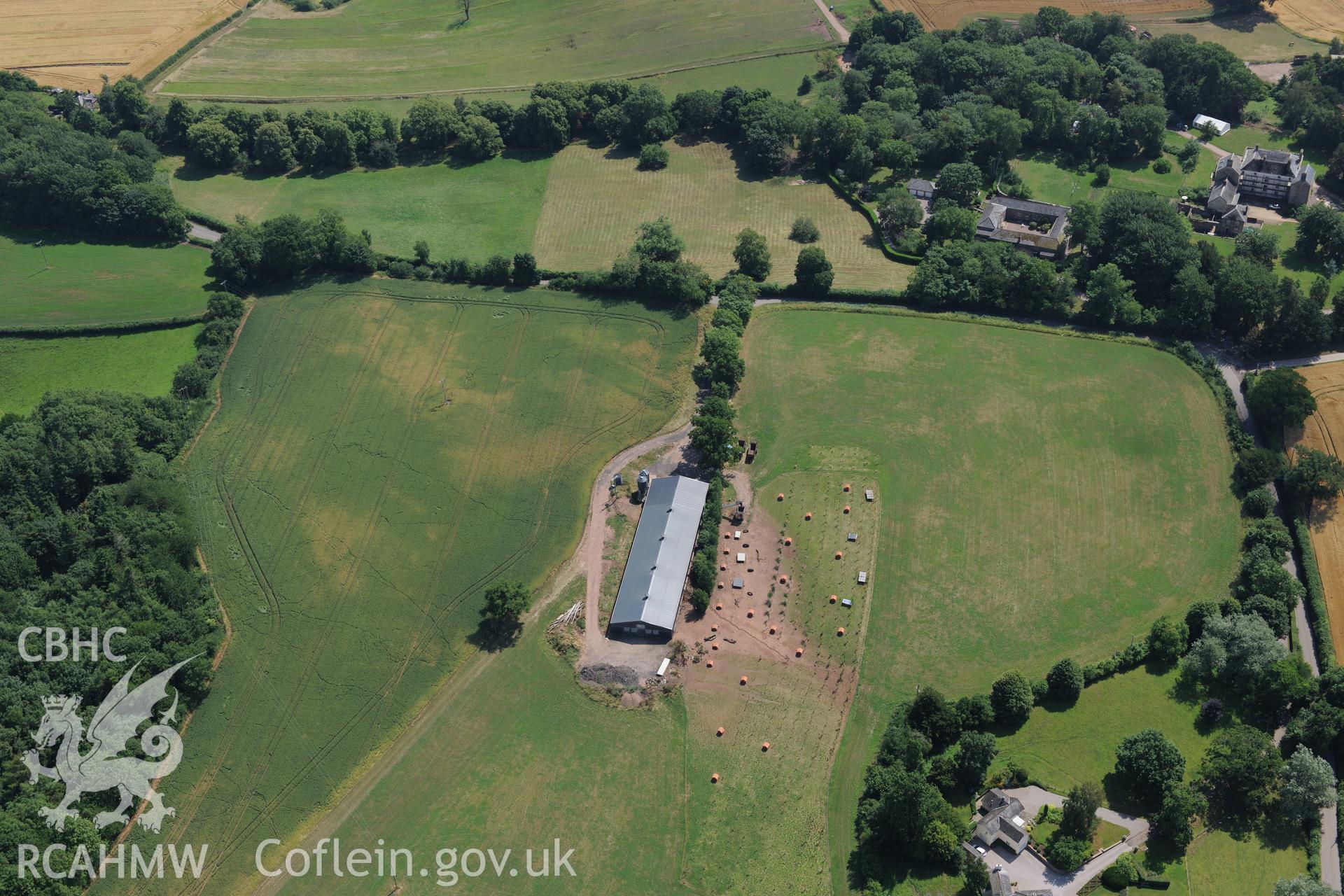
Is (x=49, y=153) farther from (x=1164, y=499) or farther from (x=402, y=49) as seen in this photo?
(x=1164, y=499)

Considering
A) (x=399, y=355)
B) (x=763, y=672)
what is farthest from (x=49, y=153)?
(x=763, y=672)

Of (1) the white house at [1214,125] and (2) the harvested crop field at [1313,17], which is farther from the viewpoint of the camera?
(2) the harvested crop field at [1313,17]

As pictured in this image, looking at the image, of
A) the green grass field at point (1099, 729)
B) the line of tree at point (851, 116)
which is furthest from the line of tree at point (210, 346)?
the green grass field at point (1099, 729)

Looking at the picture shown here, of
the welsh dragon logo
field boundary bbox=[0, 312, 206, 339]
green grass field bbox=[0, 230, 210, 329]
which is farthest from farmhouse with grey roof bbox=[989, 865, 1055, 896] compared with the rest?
green grass field bbox=[0, 230, 210, 329]

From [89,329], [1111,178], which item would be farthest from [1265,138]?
[89,329]

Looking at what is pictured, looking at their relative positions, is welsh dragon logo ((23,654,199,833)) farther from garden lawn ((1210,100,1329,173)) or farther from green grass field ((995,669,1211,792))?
garden lawn ((1210,100,1329,173))

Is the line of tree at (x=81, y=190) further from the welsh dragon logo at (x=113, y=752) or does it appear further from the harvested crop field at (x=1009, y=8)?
the harvested crop field at (x=1009, y=8)
